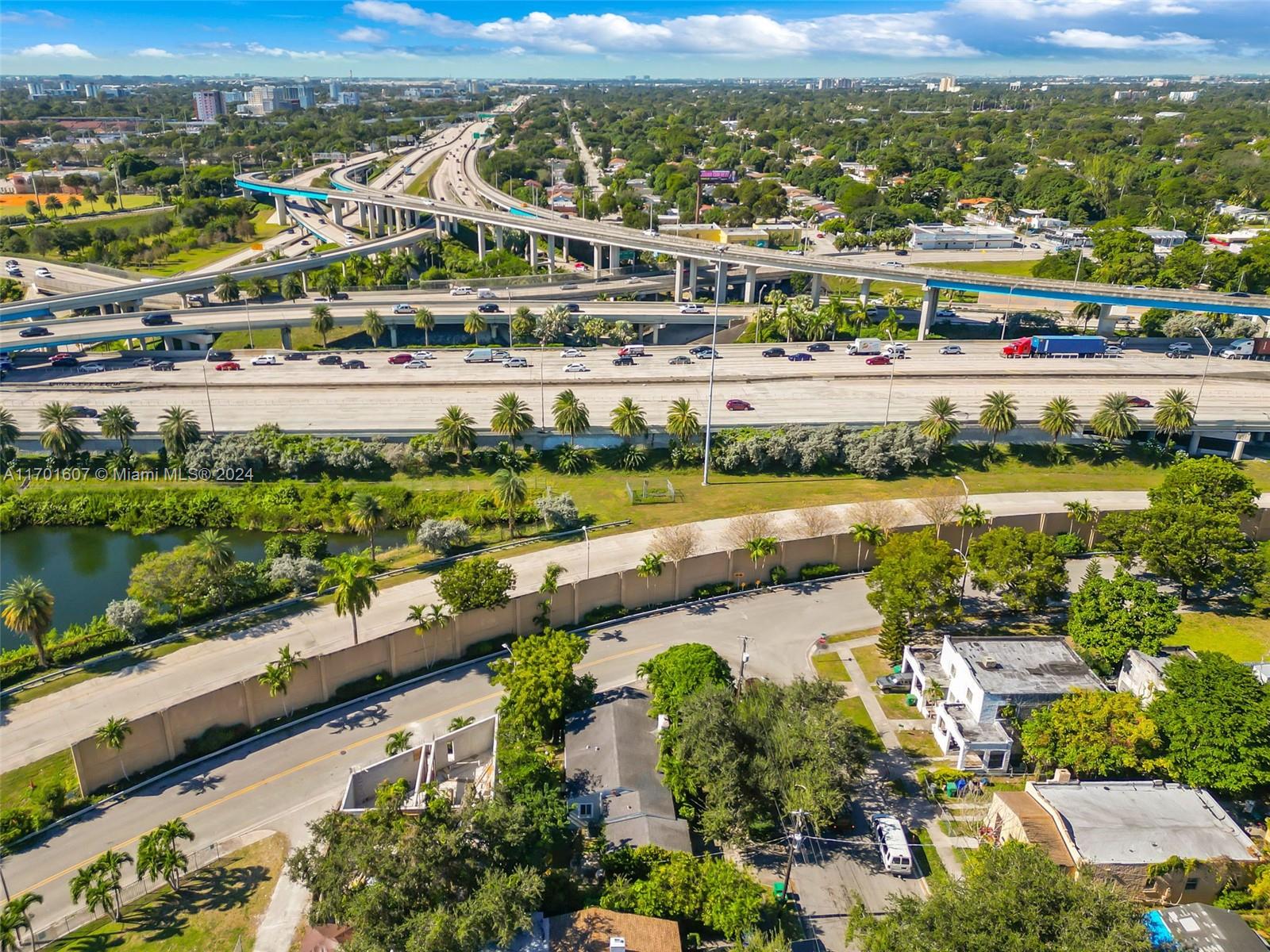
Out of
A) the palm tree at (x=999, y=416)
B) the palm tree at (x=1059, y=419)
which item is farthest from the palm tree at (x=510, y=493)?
the palm tree at (x=1059, y=419)

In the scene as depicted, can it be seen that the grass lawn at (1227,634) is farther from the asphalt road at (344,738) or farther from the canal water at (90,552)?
the canal water at (90,552)

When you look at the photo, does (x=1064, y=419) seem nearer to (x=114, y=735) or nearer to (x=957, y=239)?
(x=114, y=735)

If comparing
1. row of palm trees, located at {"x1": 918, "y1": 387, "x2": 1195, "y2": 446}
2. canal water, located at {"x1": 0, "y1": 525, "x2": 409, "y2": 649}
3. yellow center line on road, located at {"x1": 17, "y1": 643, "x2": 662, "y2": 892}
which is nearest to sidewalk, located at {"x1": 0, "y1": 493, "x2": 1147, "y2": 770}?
yellow center line on road, located at {"x1": 17, "y1": 643, "x2": 662, "y2": 892}

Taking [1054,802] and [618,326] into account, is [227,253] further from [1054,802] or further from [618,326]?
[1054,802]

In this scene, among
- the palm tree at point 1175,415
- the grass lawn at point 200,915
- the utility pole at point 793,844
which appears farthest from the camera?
the palm tree at point 1175,415

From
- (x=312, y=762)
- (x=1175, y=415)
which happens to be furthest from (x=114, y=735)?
(x=1175, y=415)

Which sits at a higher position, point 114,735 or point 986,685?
point 986,685

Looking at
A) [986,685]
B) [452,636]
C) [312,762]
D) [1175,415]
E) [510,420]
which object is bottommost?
[312,762]
